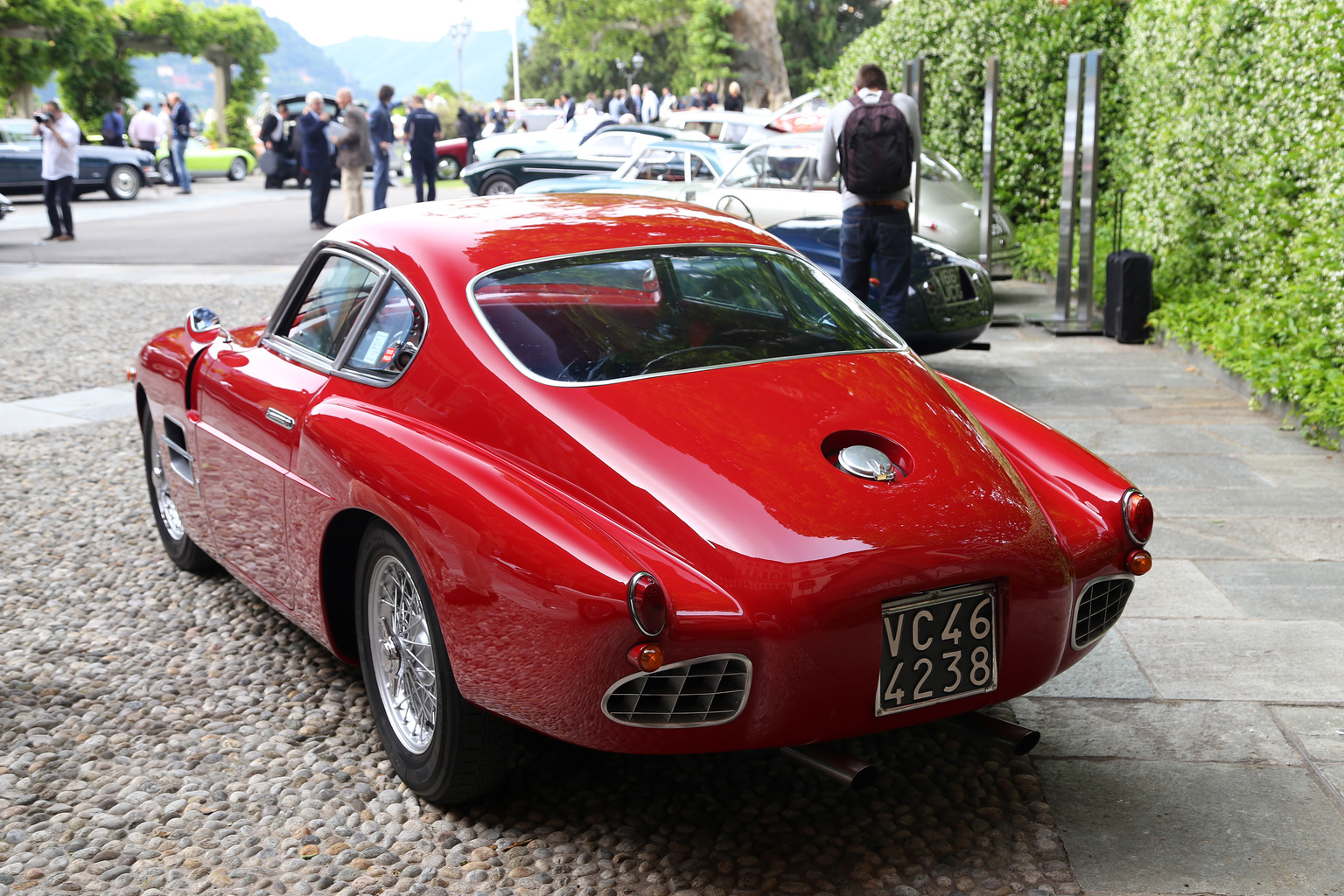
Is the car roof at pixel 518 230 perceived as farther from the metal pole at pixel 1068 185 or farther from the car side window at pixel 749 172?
the car side window at pixel 749 172

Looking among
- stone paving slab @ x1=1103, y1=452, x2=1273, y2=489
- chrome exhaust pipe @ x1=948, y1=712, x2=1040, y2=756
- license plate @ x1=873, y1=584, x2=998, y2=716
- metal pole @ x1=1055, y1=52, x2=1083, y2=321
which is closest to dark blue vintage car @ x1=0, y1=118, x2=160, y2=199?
metal pole @ x1=1055, y1=52, x2=1083, y2=321

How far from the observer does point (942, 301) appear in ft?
26.1

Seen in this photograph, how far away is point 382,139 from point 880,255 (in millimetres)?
11996

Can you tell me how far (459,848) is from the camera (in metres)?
2.94

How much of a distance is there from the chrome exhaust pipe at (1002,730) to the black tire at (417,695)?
1.21 m

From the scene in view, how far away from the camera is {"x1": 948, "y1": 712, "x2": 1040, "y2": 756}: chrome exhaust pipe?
305cm

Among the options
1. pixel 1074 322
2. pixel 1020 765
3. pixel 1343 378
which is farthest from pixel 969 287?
pixel 1020 765

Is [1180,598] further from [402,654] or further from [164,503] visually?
[164,503]

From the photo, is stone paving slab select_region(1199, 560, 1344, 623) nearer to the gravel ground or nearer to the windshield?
the windshield

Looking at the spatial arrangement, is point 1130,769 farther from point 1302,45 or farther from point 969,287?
point 1302,45

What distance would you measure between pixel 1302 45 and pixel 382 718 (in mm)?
7553

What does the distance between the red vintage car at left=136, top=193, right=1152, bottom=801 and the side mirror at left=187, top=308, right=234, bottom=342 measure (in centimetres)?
57

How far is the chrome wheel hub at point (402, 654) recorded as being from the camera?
3072 millimetres

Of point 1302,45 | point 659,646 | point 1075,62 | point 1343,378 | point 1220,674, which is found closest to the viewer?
point 659,646
